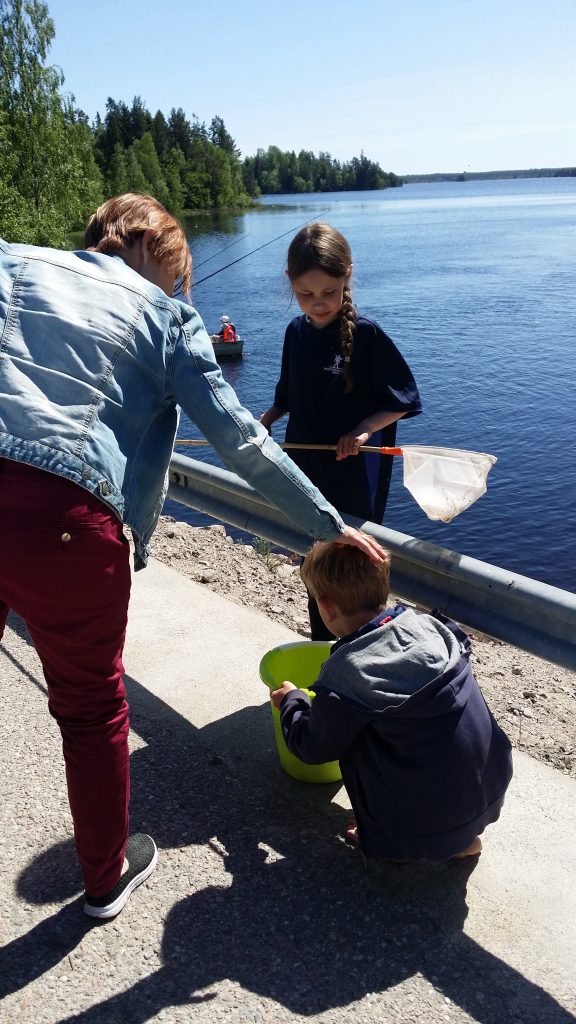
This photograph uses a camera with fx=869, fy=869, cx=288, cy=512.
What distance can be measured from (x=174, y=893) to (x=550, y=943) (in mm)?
989

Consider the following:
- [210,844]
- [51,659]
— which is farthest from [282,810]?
[51,659]

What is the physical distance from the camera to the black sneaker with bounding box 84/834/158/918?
228 centimetres

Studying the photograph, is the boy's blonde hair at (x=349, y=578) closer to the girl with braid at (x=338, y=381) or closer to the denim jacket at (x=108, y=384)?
the denim jacket at (x=108, y=384)

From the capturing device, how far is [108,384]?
2025 mm

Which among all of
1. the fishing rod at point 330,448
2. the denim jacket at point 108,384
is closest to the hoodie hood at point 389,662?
the denim jacket at point 108,384

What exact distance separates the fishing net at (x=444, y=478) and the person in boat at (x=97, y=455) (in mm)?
704

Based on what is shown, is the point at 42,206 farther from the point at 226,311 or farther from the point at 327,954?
the point at 327,954

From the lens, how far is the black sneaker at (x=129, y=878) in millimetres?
2283

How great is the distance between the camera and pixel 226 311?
31562 millimetres

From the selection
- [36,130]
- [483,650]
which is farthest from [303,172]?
[483,650]

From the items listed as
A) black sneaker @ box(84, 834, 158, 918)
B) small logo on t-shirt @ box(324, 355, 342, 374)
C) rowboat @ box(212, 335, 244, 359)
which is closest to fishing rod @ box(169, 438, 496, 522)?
small logo on t-shirt @ box(324, 355, 342, 374)

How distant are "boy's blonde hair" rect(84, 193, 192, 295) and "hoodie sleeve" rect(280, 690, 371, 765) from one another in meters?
1.24

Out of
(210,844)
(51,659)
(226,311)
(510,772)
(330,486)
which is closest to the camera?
(51,659)

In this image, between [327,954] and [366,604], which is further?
[366,604]
